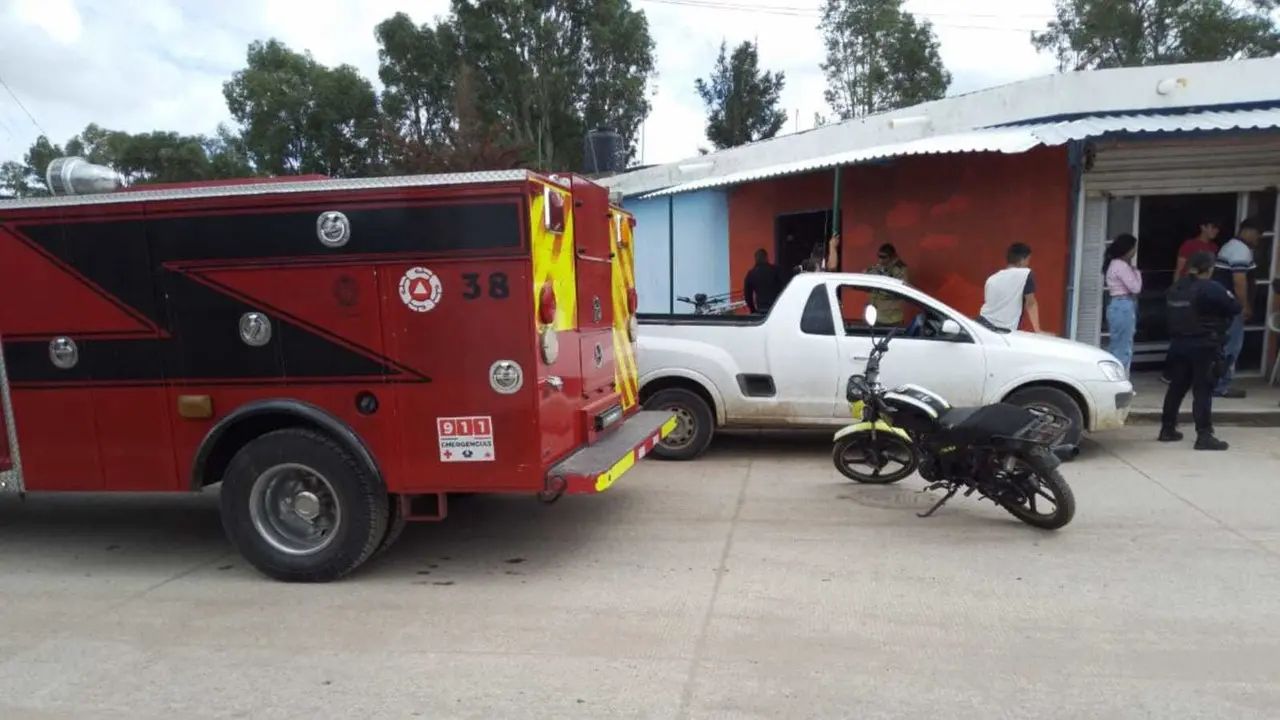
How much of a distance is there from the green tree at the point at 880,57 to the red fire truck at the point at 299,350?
127ft

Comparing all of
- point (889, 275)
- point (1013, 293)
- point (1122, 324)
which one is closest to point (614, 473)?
point (1013, 293)

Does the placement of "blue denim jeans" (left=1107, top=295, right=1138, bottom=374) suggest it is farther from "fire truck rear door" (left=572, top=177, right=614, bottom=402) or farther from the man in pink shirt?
"fire truck rear door" (left=572, top=177, right=614, bottom=402)

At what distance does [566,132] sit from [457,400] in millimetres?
33635

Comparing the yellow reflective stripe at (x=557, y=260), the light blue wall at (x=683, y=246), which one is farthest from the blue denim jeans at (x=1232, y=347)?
the light blue wall at (x=683, y=246)

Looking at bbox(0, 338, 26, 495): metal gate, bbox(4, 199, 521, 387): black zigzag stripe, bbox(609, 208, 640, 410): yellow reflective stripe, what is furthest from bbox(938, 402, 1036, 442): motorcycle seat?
bbox(0, 338, 26, 495): metal gate

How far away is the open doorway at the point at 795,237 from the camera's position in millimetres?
13953

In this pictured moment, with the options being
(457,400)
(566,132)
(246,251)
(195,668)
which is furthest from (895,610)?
(566,132)

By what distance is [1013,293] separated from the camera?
845 cm

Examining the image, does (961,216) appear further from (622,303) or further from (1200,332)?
(622,303)

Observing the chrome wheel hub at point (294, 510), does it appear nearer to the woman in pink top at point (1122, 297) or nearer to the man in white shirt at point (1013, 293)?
the man in white shirt at point (1013, 293)

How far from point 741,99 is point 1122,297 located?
38.2 meters

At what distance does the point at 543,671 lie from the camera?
3.54 metres

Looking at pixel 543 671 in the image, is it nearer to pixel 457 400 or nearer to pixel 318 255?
pixel 457 400

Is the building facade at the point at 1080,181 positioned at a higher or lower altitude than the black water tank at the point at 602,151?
lower
